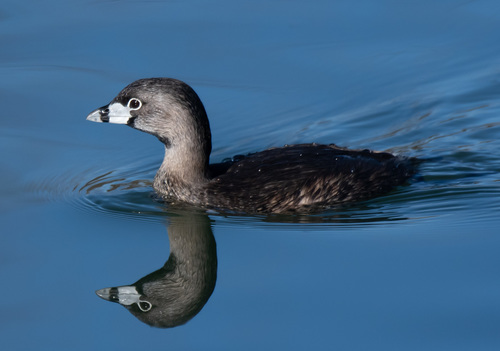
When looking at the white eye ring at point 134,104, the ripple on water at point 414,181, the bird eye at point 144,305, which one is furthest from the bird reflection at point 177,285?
the white eye ring at point 134,104

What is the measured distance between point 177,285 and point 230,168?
1920mm

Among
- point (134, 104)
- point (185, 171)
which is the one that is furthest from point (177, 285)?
point (134, 104)

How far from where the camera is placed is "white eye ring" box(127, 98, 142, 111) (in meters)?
9.22

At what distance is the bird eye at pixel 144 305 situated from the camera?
7363mm

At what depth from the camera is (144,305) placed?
7.43 m

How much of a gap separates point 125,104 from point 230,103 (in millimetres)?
2586

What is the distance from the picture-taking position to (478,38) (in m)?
13.0

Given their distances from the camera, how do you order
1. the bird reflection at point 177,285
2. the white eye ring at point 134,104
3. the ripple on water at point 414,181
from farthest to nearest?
the white eye ring at point 134,104 → the ripple on water at point 414,181 → the bird reflection at point 177,285

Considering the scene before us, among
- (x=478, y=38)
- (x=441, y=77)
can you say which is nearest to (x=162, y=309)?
(x=441, y=77)

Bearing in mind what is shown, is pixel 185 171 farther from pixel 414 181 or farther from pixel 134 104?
pixel 414 181

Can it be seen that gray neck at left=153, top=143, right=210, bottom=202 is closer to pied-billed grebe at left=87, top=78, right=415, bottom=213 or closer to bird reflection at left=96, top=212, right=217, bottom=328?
pied-billed grebe at left=87, top=78, right=415, bottom=213

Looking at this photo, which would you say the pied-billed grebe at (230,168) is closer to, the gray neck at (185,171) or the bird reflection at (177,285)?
the gray neck at (185,171)

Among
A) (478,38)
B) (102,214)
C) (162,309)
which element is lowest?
(162,309)

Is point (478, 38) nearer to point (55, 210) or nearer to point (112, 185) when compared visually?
point (112, 185)
